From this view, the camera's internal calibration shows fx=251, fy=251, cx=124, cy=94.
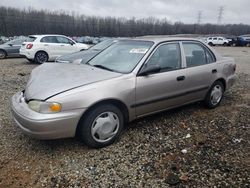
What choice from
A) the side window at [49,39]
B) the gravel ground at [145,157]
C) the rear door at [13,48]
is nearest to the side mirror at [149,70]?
the gravel ground at [145,157]

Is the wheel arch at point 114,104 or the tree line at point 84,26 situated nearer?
the wheel arch at point 114,104

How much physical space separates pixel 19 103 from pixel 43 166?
96 centimetres

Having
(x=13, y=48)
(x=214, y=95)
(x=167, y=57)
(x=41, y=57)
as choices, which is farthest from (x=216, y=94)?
(x=13, y=48)

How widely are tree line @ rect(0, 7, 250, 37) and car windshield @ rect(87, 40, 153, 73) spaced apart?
56584 millimetres

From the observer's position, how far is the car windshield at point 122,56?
3.93 metres

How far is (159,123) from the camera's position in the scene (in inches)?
173

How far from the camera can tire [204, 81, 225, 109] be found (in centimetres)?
507

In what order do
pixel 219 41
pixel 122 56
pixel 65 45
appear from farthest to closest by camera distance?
pixel 219 41, pixel 65 45, pixel 122 56

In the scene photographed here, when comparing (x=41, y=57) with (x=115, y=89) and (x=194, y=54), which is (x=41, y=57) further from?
(x=115, y=89)

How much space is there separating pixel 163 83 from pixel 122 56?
0.83 meters

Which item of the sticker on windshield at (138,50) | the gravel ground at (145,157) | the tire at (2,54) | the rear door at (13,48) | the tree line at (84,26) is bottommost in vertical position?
the gravel ground at (145,157)

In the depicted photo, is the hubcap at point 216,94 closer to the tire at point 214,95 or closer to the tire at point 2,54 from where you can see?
the tire at point 214,95

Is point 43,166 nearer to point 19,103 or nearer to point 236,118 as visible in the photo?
point 19,103

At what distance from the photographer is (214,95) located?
16.9ft
